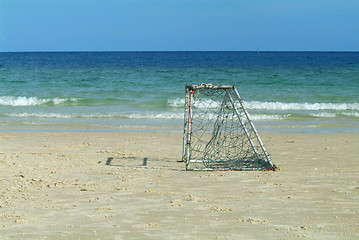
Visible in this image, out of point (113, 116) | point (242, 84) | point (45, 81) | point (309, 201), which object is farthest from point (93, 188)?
point (45, 81)

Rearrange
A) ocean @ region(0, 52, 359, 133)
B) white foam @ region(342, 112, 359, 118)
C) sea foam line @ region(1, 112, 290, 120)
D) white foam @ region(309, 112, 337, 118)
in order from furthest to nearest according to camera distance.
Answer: white foam @ region(342, 112, 359, 118), white foam @ region(309, 112, 337, 118), sea foam line @ region(1, 112, 290, 120), ocean @ region(0, 52, 359, 133)

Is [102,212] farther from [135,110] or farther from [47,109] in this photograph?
[47,109]

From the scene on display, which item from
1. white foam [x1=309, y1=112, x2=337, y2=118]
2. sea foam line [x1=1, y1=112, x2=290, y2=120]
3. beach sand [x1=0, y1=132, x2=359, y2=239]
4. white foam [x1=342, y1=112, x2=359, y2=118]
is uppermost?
white foam [x1=342, y1=112, x2=359, y2=118]

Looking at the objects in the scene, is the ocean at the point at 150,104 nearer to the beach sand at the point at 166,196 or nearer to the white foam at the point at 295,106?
the white foam at the point at 295,106

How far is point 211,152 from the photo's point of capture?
10.2 m

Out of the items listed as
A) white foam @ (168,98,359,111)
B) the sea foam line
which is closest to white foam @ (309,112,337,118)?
the sea foam line

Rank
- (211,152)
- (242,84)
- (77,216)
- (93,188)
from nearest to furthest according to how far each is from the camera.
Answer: (77,216), (93,188), (211,152), (242,84)

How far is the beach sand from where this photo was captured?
5285 mm

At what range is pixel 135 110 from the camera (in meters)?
18.6

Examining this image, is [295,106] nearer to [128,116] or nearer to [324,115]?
[324,115]

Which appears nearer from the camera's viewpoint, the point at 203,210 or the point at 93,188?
the point at 203,210

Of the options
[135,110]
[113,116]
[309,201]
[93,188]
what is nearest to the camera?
[309,201]

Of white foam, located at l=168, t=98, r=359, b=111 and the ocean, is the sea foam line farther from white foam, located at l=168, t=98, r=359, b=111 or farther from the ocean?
white foam, located at l=168, t=98, r=359, b=111

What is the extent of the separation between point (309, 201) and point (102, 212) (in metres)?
2.76
